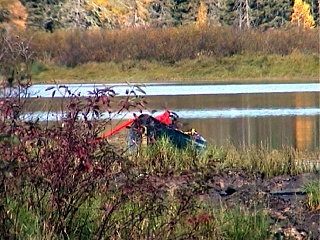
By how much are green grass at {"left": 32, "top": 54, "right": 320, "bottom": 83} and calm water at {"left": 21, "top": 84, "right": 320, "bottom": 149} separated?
20.2ft

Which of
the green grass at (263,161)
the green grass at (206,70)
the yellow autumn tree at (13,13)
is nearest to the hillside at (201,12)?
the green grass at (206,70)

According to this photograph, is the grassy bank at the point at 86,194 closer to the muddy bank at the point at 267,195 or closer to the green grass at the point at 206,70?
the muddy bank at the point at 267,195

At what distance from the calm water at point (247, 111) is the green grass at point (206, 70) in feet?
20.2

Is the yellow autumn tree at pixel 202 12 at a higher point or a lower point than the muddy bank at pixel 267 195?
higher

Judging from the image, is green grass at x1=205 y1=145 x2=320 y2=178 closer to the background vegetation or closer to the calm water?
the calm water

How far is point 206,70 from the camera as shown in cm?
4056

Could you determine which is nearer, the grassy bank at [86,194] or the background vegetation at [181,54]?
the grassy bank at [86,194]

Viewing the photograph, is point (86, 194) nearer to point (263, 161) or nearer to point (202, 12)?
point (263, 161)

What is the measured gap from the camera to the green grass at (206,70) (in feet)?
130

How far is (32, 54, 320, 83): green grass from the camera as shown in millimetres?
39531

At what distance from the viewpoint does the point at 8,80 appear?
499cm

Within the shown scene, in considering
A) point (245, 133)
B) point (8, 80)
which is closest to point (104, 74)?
point (245, 133)

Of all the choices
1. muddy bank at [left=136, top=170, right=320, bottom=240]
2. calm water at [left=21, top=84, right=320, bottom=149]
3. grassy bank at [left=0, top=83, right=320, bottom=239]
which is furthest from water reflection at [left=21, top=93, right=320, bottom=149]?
grassy bank at [left=0, top=83, right=320, bottom=239]

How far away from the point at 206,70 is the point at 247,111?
60.0ft
